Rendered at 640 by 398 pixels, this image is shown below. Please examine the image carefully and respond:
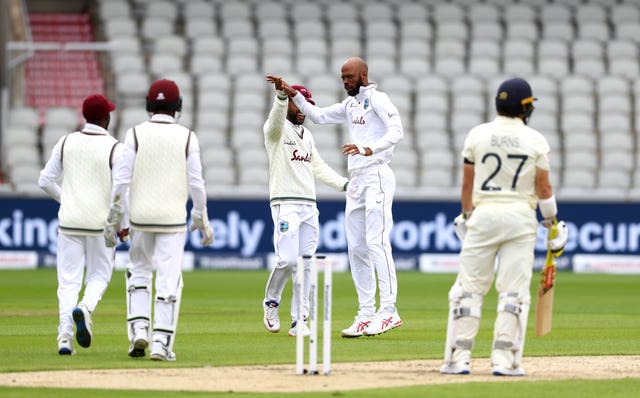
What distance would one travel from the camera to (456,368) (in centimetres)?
938

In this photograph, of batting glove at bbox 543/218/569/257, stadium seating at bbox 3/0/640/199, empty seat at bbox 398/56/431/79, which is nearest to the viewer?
batting glove at bbox 543/218/569/257

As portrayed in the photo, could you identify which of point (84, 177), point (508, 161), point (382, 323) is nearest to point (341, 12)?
point (382, 323)

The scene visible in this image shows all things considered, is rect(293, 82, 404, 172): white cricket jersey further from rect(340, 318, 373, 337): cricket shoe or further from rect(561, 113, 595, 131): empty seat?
rect(561, 113, 595, 131): empty seat

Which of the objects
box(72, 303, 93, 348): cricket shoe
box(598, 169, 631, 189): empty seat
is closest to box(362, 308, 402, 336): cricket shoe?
box(72, 303, 93, 348): cricket shoe

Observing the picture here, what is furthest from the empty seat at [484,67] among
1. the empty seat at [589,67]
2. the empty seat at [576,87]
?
the empty seat at [589,67]

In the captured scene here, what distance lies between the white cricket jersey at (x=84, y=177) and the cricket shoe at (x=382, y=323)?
2705mm

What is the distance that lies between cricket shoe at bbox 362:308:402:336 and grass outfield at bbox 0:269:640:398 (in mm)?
88

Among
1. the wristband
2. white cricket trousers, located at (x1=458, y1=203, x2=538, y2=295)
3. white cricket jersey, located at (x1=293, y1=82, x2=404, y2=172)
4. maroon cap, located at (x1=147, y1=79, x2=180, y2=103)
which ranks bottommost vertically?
white cricket trousers, located at (x1=458, y1=203, x2=538, y2=295)

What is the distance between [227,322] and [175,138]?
A: 4257 millimetres

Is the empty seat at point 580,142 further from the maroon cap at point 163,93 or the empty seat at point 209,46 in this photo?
the maroon cap at point 163,93

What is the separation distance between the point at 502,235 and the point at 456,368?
0.96 metres

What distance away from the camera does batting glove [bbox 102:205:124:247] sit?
33.3 ft

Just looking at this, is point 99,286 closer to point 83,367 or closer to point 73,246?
point 73,246

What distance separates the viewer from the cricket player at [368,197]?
12.3 m
